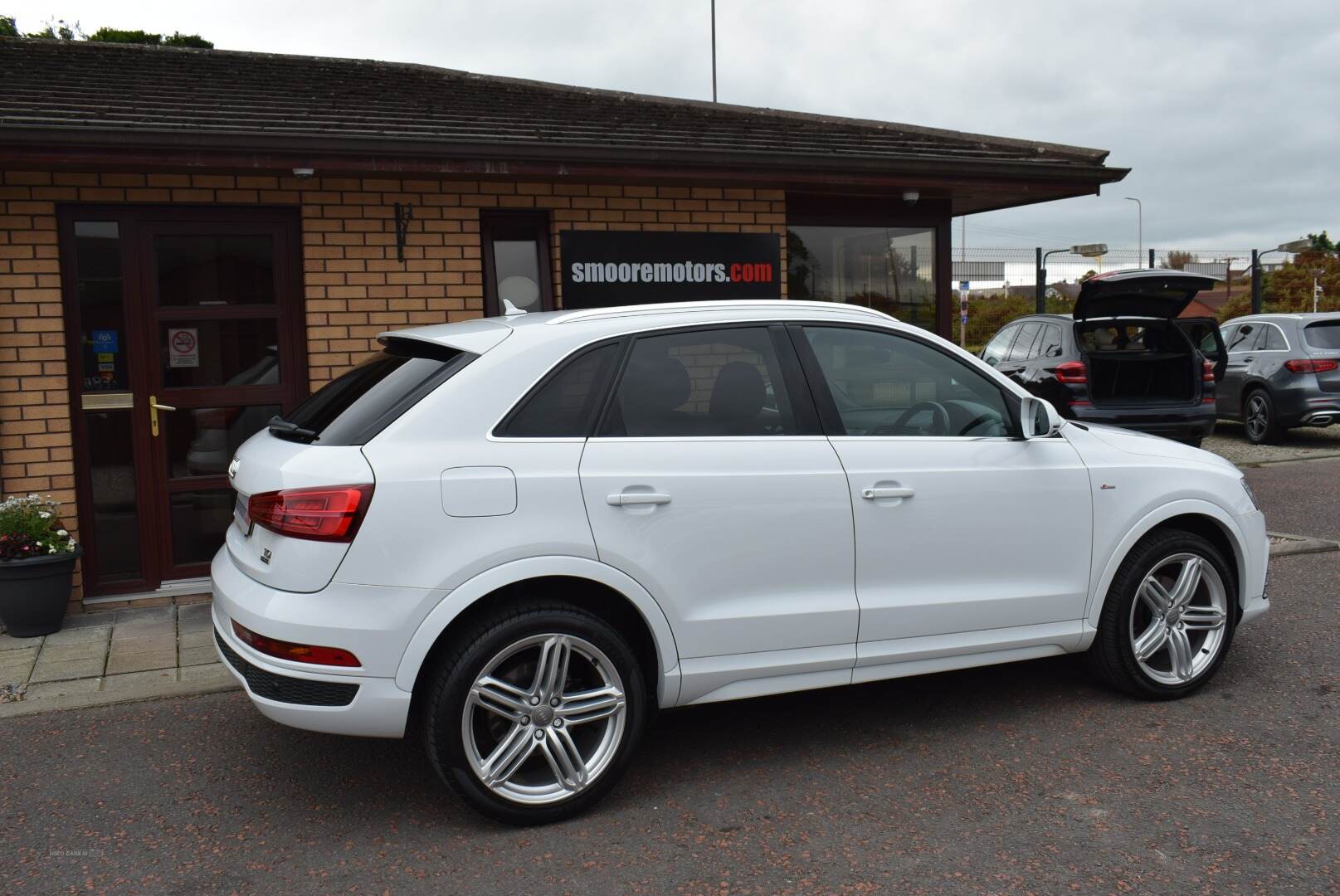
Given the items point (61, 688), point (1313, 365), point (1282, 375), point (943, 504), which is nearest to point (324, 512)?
point (943, 504)

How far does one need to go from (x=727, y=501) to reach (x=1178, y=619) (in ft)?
7.19

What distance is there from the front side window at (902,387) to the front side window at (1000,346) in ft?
26.5

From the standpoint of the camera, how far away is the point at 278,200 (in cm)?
700

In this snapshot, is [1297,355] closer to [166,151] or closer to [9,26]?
[166,151]

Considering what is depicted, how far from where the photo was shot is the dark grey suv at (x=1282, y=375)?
523 inches

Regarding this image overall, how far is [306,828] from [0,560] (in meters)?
3.21

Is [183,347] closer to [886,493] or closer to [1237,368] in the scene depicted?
[886,493]

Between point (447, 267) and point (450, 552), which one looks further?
point (447, 267)

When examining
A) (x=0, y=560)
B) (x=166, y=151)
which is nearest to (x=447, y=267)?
Result: (x=166, y=151)

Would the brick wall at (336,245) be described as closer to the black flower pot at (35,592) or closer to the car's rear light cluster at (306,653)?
the black flower pot at (35,592)

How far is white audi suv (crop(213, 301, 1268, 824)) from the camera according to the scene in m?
3.61

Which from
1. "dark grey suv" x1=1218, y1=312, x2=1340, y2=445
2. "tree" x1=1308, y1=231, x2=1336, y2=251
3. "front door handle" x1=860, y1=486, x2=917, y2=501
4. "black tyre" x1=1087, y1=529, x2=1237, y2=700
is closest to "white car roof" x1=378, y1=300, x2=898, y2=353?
"front door handle" x1=860, y1=486, x2=917, y2=501

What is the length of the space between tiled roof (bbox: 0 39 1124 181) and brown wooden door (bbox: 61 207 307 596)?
71 cm

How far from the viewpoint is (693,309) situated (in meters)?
4.31
